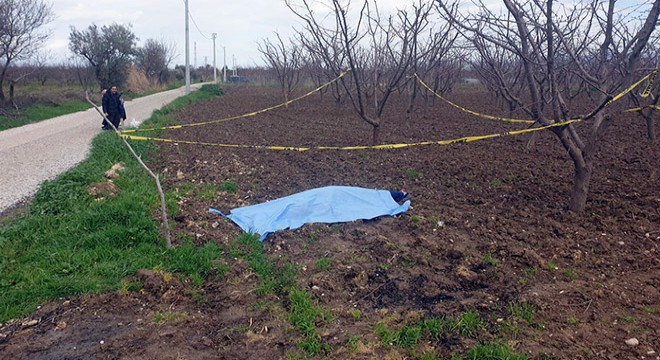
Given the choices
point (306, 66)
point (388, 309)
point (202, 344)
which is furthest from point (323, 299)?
point (306, 66)

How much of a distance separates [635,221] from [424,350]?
3.35m

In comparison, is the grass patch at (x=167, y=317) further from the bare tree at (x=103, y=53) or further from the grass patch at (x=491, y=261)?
the bare tree at (x=103, y=53)

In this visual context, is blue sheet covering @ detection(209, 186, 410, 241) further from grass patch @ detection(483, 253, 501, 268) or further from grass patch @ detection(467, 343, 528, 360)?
grass patch @ detection(467, 343, 528, 360)

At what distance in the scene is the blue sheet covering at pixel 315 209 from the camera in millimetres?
5262

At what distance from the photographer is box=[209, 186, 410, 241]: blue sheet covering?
207 inches

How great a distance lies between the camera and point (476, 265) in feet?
13.6

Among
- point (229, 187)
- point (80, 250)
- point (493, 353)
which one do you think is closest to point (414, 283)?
point (493, 353)

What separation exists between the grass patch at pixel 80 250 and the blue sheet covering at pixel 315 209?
0.74 meters

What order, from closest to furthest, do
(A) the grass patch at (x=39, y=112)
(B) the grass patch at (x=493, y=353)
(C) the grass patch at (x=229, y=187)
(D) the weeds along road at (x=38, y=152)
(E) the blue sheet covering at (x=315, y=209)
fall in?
(B) the grass patch at (x=493, y=353) < (E) the blue sheet covering at (x=315, y=209) < (C) the grass patch at (x=229, y=187) < (D) the weeds along road at (x=38, y=152) < (A) the grass patch at (x=39, y=112)

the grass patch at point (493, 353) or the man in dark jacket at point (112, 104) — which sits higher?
the man in dark jacket at point (112, 104)

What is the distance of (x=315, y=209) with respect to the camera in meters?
5.46

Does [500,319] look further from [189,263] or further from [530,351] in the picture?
[189,263]

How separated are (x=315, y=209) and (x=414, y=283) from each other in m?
1.82

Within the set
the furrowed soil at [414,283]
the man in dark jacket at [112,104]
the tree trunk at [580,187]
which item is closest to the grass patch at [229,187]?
the furrowed soil at [414,283]
